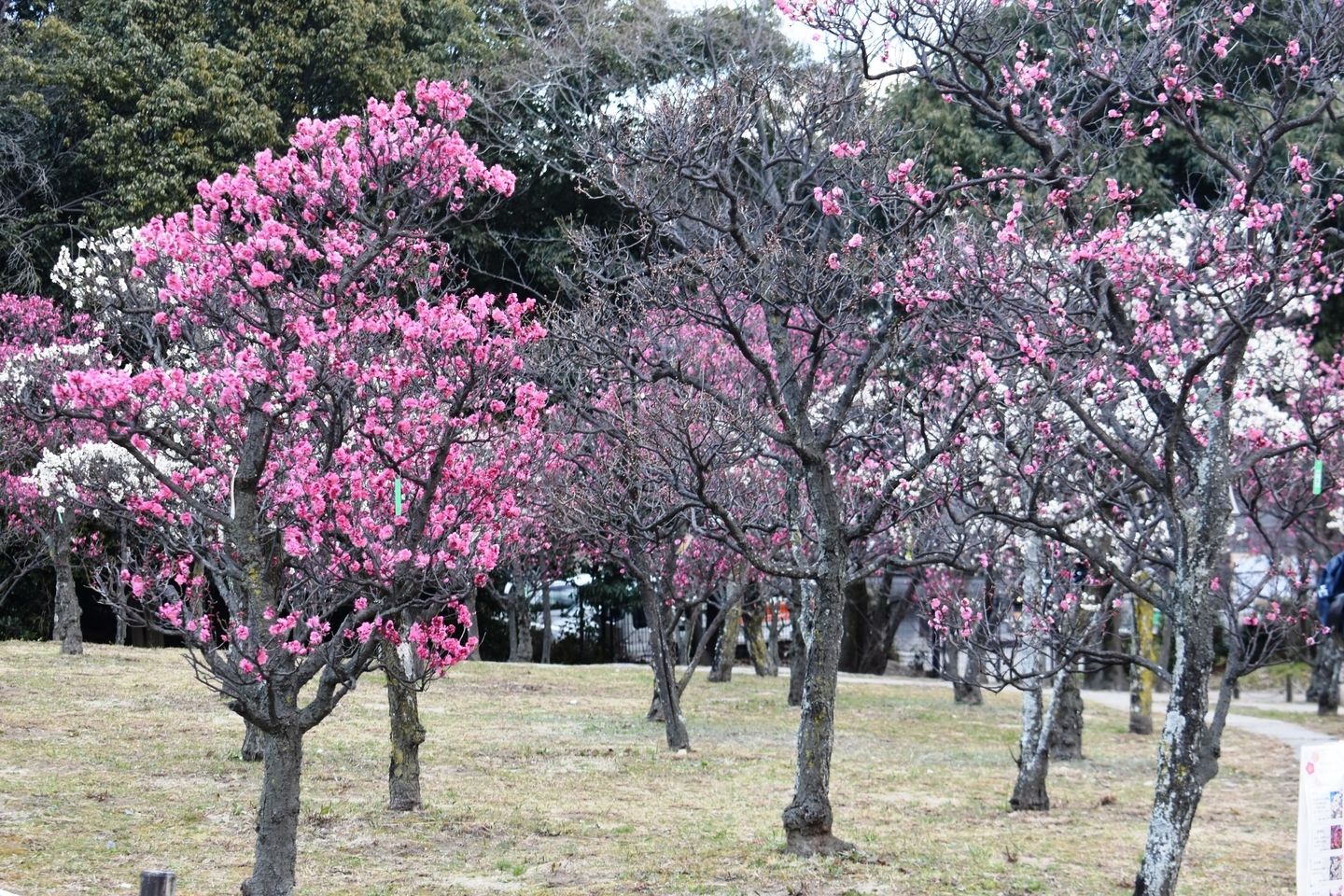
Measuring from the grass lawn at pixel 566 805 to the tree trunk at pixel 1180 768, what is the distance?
197 centimetres

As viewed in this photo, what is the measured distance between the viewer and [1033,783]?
12266mm

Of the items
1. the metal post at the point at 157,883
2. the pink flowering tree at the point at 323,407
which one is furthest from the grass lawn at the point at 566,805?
the metal post at the point at 157,883

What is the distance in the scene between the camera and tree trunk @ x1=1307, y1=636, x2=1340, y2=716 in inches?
933

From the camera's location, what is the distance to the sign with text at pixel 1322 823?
4.68 meters

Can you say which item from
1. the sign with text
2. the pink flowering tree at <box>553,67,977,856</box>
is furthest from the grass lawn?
the sign with text

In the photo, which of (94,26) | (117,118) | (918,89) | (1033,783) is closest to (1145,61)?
(1033,783)

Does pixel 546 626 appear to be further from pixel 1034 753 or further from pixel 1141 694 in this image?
pixel 1034 753

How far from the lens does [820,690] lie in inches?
362

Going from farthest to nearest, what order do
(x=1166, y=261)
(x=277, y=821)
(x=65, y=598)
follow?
(x=65, y=598), (x=1166, y=261), (x=277, y=821)

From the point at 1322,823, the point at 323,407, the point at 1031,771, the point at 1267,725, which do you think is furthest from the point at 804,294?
Answer: the point at 1267,725

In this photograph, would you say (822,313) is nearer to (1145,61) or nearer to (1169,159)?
(1145,61)

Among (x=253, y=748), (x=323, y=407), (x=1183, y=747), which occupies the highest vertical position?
(x=323, y=407)

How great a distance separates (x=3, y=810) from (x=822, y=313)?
280 inches

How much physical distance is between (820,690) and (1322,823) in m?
4.68
